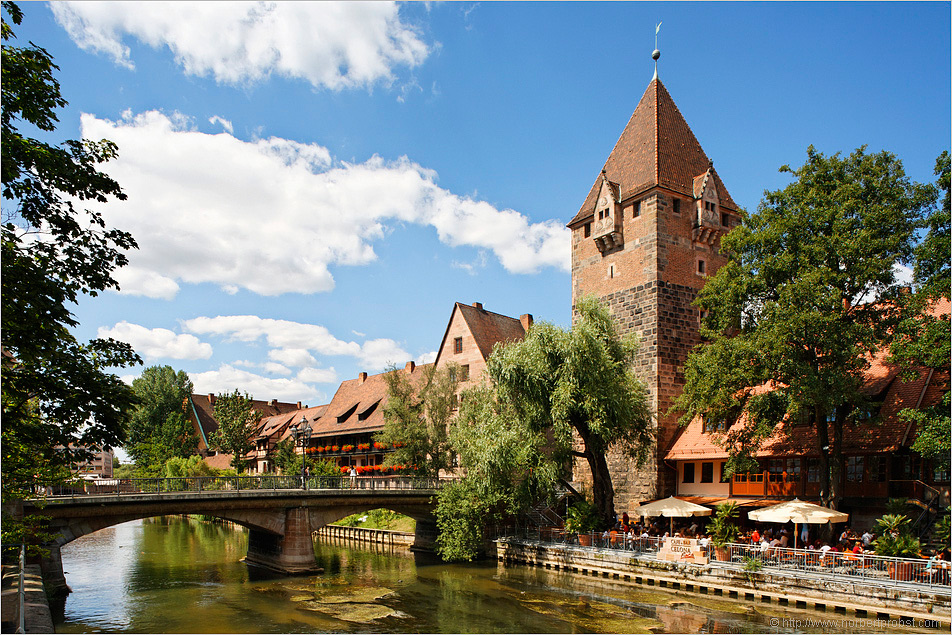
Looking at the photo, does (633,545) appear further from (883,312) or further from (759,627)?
(883,312)

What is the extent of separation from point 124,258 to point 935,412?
22.2 m

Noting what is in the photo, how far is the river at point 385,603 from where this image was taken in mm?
19656

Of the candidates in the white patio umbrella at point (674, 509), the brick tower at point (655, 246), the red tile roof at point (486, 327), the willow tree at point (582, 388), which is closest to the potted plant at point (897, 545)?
the white patio umbrella at point (674, 509)

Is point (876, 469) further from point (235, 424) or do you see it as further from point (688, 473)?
point (235, 424)

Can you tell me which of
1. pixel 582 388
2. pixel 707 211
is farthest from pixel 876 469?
pixel 707 211

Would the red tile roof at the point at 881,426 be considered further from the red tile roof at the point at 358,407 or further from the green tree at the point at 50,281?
the red tile roof at the point at 358,407

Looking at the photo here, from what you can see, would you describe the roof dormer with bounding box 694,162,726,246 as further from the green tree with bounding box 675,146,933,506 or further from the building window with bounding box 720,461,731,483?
the building window with bounding box 720,461,731,483

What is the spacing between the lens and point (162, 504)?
91.6 feet

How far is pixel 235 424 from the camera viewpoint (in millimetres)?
63281

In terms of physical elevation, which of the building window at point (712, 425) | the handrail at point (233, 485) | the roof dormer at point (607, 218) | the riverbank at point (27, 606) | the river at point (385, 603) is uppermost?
the roof dormer at point (607, 218)

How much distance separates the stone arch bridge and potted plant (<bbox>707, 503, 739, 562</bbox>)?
1421 cm

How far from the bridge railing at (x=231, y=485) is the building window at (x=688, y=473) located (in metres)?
11.9

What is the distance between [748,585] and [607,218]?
19.9 meters

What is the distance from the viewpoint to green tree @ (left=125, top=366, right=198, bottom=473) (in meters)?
69.3
